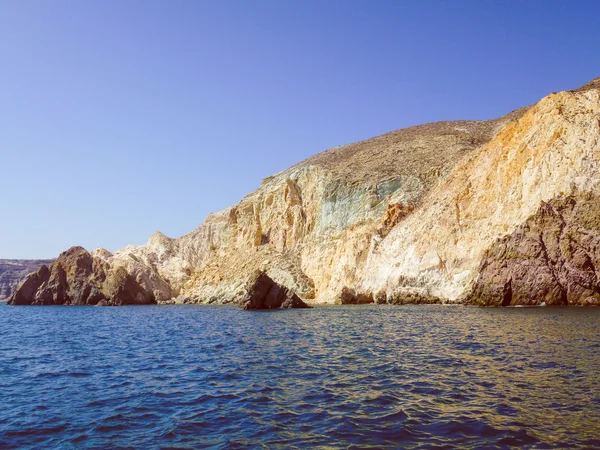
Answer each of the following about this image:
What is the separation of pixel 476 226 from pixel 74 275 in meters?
76.6

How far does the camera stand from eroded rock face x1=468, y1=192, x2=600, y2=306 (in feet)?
133

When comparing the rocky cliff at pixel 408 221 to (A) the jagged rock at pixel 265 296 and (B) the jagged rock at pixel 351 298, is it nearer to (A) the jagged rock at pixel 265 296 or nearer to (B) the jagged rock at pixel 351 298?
(B) the jagged rock at pixel 351 298

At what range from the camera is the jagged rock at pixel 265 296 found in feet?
182

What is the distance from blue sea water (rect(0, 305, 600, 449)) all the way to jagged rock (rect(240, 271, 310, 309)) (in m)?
28.7

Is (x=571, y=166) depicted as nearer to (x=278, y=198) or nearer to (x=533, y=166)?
(x=533, y=166)

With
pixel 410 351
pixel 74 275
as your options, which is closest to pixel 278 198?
pixel 74 275

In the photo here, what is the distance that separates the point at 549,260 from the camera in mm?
42562

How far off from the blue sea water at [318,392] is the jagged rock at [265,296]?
2865 cm

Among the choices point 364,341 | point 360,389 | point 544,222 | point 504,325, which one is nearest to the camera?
point 360,389

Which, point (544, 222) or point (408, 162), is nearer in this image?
point (544, 222)

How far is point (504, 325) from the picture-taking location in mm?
27938

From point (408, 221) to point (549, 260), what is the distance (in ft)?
79.8

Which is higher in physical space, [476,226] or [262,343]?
[476,226]

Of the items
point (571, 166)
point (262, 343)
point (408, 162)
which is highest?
point (408, 162)
